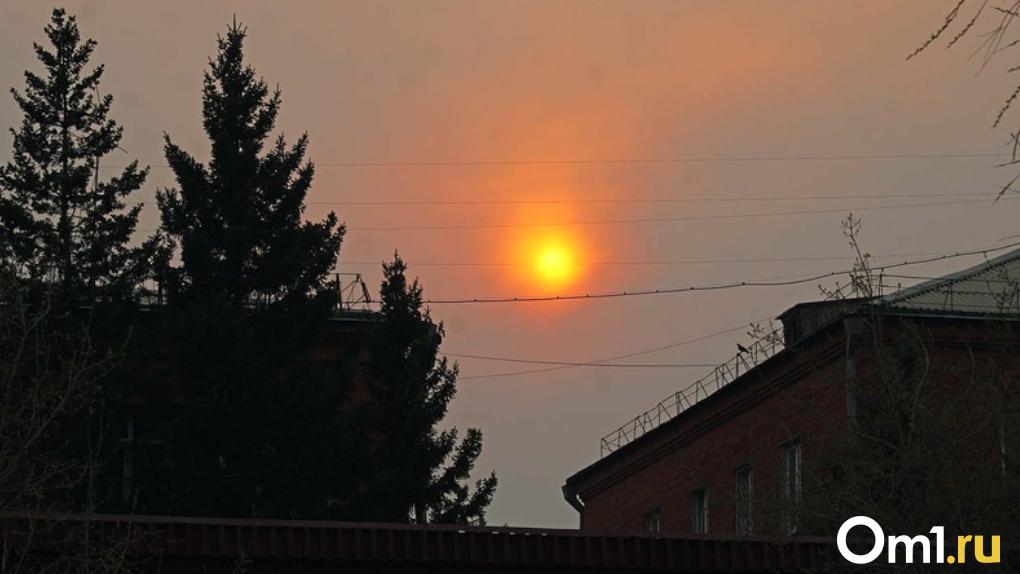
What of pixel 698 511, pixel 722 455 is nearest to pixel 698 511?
pixel 698 511

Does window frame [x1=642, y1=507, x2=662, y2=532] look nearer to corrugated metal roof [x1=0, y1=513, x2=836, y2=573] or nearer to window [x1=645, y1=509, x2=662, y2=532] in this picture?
window [x1=645, y1=509, x2=662, y2=532]

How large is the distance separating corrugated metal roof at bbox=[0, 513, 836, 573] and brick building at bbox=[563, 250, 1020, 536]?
1.71 feet

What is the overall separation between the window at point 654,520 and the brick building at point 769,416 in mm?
23

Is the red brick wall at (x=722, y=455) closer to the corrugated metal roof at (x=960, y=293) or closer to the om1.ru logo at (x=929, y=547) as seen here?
the corrugated metal roof at (x=960, y=293)

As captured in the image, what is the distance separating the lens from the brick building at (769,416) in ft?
72.8

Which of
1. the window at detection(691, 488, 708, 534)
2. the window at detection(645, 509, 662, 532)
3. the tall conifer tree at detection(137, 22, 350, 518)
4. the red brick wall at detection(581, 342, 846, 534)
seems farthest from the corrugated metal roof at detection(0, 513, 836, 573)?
the window at detection(645, 509, 662, 532)

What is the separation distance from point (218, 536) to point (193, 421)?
47.4ft

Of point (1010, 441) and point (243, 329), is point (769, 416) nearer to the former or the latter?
point (243, 329)

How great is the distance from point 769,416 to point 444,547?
678 inches

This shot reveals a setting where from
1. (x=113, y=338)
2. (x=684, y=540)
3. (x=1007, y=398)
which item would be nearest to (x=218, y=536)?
(x=684, y=540)

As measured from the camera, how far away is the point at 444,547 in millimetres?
16594

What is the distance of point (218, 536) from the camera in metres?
16.3

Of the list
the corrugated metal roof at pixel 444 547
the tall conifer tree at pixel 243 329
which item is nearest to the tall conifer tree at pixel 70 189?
the tall conifer tree at pixel 243 329

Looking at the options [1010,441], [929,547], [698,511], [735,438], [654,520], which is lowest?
[929,547]
